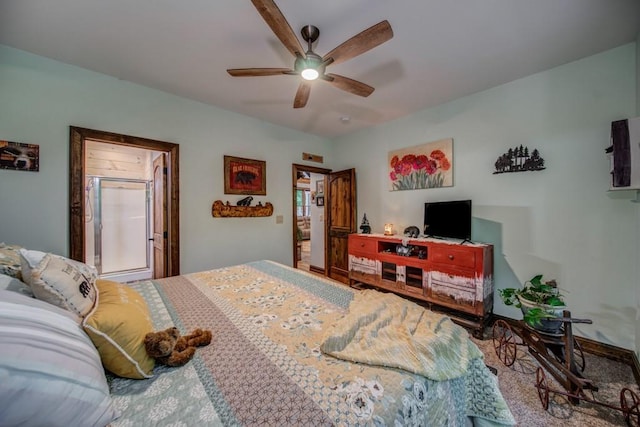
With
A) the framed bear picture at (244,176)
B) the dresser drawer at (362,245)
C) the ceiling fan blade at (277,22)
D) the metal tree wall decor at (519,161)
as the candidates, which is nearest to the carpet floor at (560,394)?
the dresser drawer at (362,245)

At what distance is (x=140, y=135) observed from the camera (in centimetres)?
267

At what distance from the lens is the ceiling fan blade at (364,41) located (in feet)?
4.63

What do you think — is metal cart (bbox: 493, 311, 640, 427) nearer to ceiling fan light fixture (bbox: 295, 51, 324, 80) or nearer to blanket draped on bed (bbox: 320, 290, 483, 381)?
blanket draped on bed (bbox: 320, 290, 483, 381)

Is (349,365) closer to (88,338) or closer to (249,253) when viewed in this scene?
(88,338)

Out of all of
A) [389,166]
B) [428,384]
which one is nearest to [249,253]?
[389,166]

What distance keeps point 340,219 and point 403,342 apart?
3.33 meters

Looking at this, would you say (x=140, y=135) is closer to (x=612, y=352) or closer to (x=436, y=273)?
(x=436, y=273)

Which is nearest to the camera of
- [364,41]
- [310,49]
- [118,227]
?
[364,41]

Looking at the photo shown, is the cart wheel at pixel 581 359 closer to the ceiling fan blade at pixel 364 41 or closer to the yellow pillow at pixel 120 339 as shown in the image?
the ceiling fan blade at pixel 364 41

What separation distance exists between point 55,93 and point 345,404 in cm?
344

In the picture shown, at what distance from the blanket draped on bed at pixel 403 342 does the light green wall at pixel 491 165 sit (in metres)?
1.97

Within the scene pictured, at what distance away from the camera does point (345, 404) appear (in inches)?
30.2

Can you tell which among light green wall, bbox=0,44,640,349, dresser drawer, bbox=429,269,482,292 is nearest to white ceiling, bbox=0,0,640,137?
light green wall, bbox=0,44,640,349

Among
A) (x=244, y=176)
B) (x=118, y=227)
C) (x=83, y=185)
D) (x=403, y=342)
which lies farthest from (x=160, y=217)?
(x=403, y=342)
